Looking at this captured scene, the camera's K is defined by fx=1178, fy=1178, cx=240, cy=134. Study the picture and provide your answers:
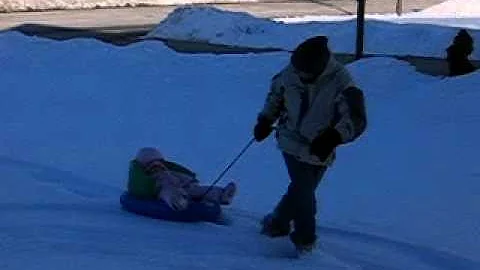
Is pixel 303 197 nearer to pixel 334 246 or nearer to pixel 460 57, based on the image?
pixel 334 246

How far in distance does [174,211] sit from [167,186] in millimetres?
197

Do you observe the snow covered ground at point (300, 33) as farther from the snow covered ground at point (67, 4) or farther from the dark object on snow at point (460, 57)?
the snow covered ground at point (67, 4)

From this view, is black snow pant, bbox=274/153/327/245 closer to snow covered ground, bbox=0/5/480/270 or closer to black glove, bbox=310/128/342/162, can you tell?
snow covered ground, bbox=0/5/480/270

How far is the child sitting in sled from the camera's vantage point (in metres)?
7.48

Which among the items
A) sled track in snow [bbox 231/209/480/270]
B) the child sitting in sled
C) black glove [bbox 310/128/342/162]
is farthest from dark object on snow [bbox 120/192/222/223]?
black glove [bbox 310/128/342/162]

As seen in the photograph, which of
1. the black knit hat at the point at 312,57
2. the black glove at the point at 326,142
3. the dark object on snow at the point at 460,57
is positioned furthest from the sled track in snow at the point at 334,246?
the dark object on snow at the point at 460,57

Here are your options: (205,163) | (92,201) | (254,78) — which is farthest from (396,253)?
(254,78)

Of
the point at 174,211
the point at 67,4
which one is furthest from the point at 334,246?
the point at 67,4

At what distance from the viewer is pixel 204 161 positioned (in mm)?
9539

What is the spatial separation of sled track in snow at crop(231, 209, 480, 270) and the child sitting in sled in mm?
708

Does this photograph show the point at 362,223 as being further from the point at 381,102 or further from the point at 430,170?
the point at 381,102

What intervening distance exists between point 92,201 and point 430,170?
2803 mm

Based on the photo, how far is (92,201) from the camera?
7848mm

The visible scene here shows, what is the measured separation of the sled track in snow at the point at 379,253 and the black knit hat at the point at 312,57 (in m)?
1.13
